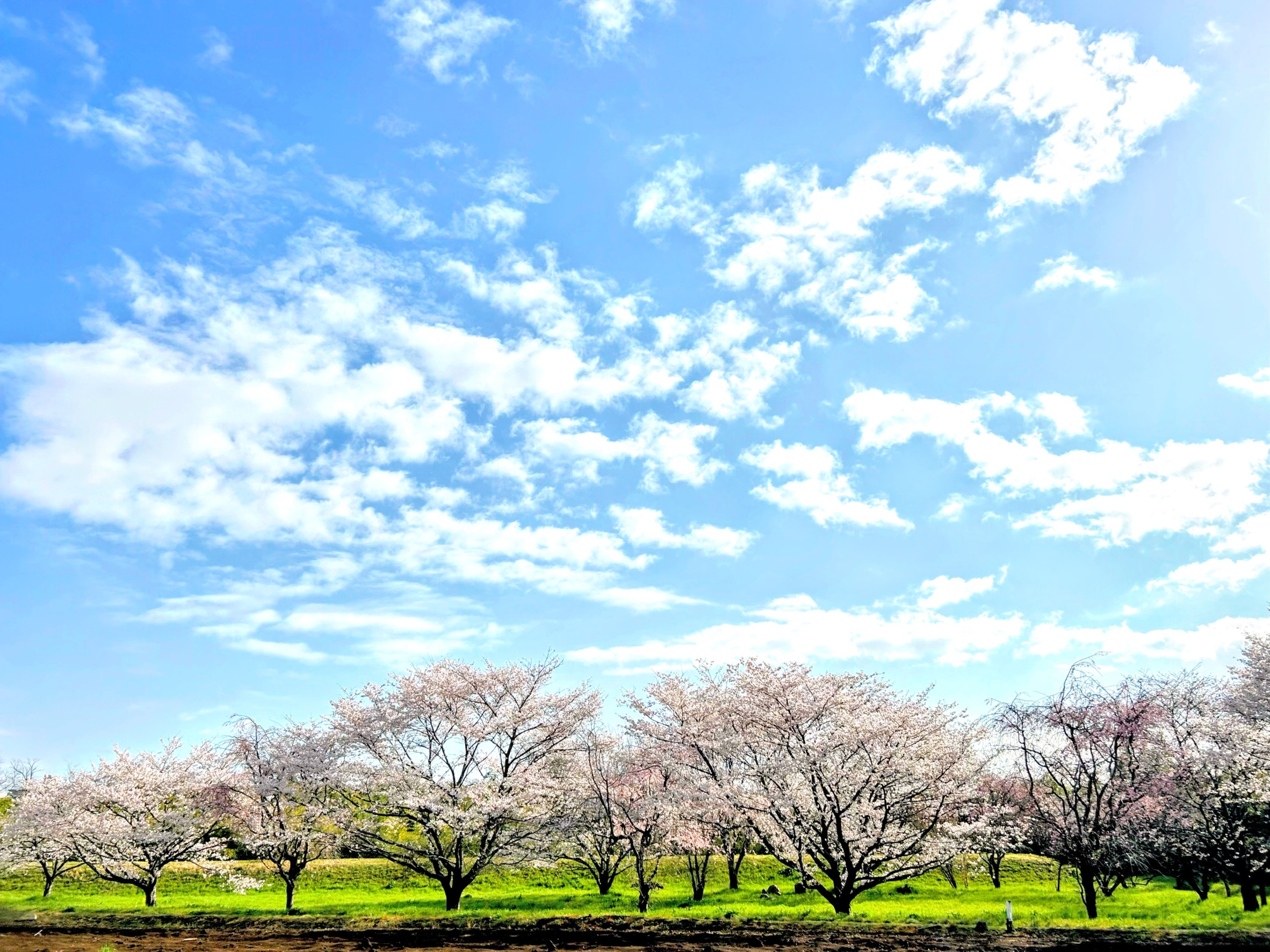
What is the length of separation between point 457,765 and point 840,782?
17711 millimetres

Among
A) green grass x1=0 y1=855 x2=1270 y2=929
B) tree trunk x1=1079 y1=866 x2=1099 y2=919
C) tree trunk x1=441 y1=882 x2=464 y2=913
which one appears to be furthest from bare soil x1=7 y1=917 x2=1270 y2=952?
tree trunk x1=1079 y1=866 x2=1099 y2=919

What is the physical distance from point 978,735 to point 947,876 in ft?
45.9

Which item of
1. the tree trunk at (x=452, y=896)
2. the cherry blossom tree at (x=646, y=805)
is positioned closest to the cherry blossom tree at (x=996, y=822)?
the cherry blossom tree at (x=646, y=805)

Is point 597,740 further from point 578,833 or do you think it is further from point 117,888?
point 117,888

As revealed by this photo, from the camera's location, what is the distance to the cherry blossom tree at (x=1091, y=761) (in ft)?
86.7

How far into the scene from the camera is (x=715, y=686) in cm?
3694

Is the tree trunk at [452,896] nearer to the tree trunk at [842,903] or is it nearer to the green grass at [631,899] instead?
the green grass at [631,899]

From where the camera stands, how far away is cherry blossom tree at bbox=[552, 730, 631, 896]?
3431cm

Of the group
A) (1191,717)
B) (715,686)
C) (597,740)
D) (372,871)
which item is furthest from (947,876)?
(372,871)

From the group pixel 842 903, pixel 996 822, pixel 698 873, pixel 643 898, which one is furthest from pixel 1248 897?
pixel 698 873

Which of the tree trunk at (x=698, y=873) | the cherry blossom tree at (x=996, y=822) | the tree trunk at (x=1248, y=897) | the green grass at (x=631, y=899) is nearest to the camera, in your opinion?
the green grass at (x=631, y=899)

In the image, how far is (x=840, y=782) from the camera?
26828 millimetres

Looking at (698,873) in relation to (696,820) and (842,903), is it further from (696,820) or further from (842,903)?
(842,903)

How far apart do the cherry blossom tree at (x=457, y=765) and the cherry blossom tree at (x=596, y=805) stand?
102 cm
